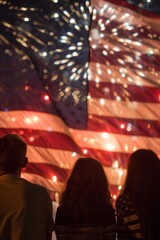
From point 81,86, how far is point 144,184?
1375 mm

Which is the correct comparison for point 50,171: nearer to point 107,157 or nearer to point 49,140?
point 49,140

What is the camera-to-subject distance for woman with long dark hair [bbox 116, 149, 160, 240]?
2.42 meters

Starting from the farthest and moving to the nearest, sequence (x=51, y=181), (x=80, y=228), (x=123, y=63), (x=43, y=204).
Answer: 1. (x=123, y=63)
2. (x=51, y=181)
3. (x=80, y=228)
4. (x=43, y=204)

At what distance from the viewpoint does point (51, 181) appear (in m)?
3.45

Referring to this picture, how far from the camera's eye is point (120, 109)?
3.58 metres

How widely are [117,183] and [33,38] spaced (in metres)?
1.48

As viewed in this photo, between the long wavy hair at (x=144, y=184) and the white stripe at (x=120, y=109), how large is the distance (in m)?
1.04

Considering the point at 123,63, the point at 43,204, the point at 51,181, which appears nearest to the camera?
the point at 43,204

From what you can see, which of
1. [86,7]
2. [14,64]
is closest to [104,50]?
[86,7]

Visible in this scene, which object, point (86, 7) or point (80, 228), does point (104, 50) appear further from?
point (80, 228)

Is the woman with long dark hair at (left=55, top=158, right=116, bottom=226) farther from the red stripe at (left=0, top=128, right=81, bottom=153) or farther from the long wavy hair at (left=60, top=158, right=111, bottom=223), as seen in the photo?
the red stripe at (left=0, top=128, right=81, bottom=153)

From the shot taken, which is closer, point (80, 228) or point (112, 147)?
point (80, 228)

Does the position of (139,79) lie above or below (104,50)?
below

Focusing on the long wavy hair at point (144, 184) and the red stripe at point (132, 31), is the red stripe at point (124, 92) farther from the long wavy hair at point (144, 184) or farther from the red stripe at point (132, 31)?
the long wavy hair at point (144, 184)
